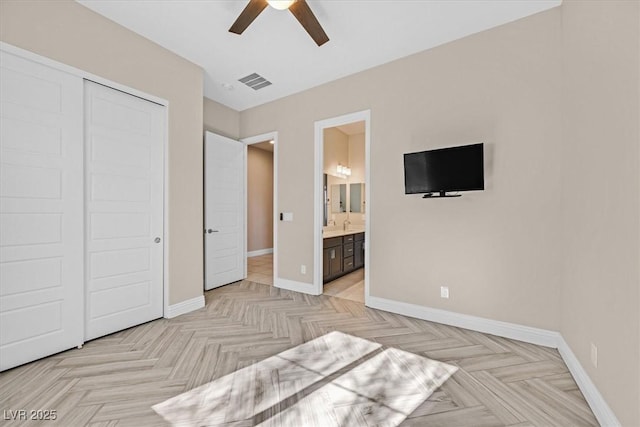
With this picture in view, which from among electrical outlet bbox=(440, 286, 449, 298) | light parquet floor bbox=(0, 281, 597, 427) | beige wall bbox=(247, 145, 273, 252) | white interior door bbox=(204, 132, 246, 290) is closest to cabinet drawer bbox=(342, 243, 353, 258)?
light parquet floor bbox=(0, 281, 597, 427)

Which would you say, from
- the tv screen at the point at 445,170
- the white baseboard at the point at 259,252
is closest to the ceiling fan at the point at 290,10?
the tv screen at the point at 445,170

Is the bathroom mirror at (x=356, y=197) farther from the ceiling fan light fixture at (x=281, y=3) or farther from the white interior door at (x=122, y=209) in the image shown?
the ceiling fan light fixture at (x=281, y=3)

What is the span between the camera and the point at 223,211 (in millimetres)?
4426

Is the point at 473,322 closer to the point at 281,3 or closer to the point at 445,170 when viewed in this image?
the point at 445,170

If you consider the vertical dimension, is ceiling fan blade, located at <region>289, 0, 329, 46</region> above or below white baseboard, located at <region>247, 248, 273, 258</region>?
above

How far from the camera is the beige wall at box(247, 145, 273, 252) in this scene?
7.14 meters

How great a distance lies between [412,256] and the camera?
3172mm

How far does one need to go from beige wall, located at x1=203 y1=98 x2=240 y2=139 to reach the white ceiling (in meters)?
0.78

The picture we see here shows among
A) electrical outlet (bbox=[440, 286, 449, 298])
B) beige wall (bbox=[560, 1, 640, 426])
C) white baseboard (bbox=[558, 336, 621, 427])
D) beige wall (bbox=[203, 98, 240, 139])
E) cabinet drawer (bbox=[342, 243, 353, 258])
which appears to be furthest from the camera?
cabinet drawer (bbox=[342, 243, 353, 258])

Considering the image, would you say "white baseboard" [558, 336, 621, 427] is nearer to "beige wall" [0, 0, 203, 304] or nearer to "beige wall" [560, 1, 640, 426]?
"beige wall" [560, 1, 640, 426]

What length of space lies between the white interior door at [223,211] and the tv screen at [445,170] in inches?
113

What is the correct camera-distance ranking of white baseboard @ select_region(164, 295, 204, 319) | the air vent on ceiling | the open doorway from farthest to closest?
the open doorway < the air vent on ceiling < white baseboard @ select_region(164, 295, 204, 319)

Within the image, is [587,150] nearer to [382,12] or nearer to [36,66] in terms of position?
[382,12]

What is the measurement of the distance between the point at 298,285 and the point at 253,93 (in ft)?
9.82
